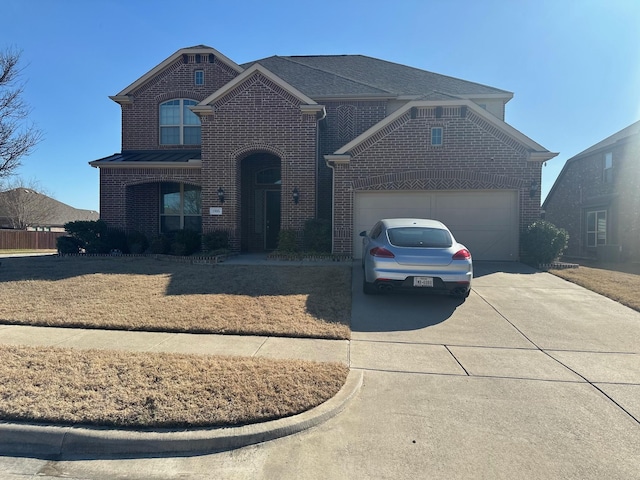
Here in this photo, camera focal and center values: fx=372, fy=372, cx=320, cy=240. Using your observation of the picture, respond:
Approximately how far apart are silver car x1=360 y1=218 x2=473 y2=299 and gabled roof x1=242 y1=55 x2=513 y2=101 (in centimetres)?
966

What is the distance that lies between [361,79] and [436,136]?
7.54 m

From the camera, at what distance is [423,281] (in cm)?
669

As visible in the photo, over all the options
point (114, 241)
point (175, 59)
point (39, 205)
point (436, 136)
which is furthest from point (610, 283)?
point (39, 205)

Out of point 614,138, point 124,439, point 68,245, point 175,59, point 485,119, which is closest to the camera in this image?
point 124,439

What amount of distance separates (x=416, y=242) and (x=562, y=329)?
2.71 meters

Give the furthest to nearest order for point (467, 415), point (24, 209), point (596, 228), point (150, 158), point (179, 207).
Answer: point (24, 209), point (596, 228), point (179, 207), point (150, 158), point (467, 415)

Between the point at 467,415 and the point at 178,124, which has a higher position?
the point at 178,124

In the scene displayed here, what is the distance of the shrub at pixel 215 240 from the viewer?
1198 cm

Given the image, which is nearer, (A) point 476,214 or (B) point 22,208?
(A) point 476,214

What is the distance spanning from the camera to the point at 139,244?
40.8 ft

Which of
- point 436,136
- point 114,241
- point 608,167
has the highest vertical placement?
point 608,167

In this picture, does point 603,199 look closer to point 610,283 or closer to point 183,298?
point 610,283

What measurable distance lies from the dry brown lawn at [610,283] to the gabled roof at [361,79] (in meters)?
9.10

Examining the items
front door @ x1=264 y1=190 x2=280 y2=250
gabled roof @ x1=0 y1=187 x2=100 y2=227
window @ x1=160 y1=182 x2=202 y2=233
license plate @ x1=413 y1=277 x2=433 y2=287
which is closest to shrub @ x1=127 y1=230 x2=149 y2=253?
window @ x1=160 y1=182 x2=202 y2=233
